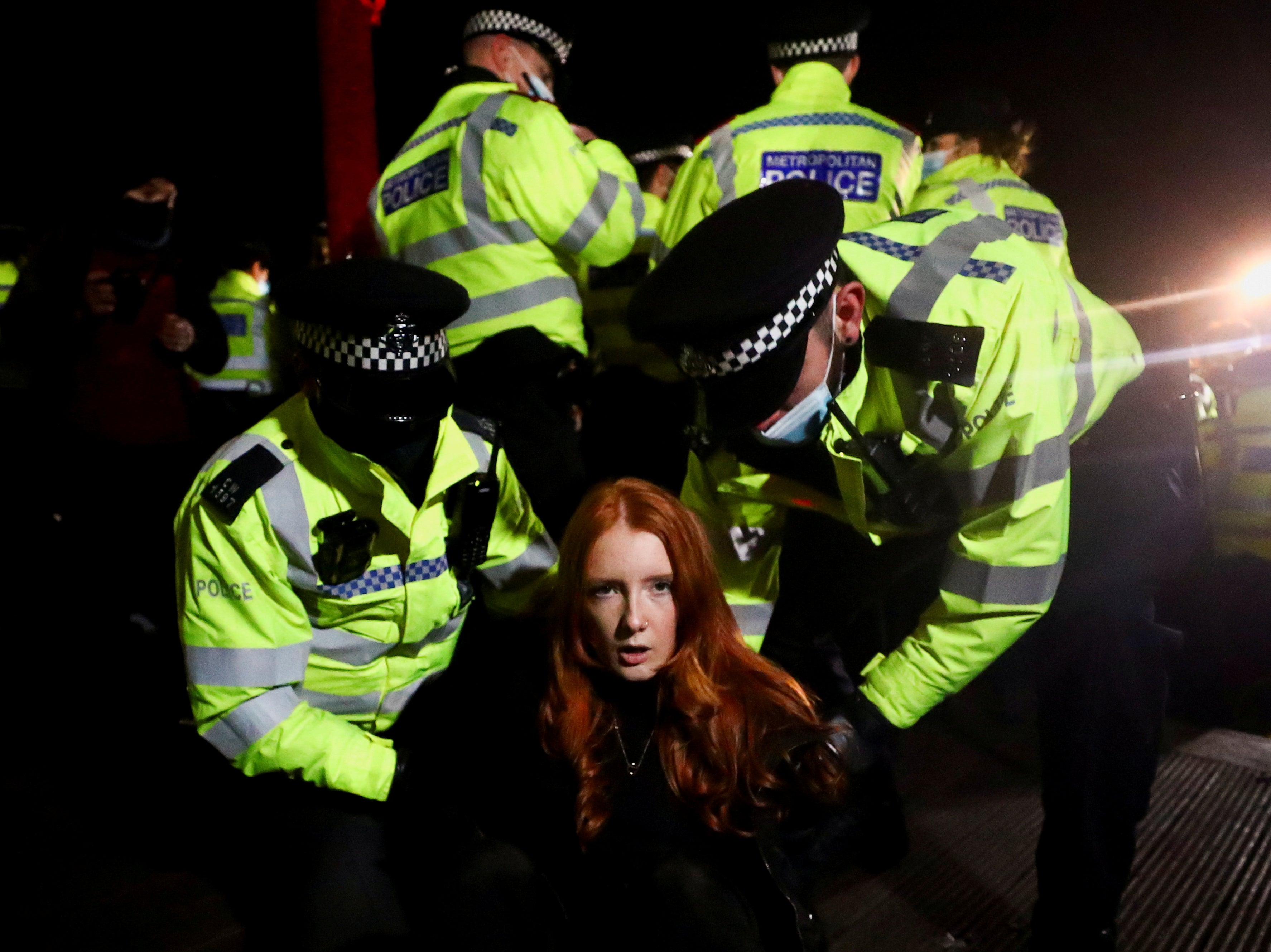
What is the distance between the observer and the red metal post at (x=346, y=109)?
3.32 meters

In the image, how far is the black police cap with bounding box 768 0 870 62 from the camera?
257cm

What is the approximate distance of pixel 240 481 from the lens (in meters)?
1.75

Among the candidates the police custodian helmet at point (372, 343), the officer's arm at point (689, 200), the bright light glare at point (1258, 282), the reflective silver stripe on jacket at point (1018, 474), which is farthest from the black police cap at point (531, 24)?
the bright light glare at point (1258, 282)

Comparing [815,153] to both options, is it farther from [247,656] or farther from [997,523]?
[247,656]

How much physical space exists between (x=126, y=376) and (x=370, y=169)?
1.25 meters

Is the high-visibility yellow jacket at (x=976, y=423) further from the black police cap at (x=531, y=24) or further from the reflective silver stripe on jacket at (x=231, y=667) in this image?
the black police cap at (x=531, y=24)

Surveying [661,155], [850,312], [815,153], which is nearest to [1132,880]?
[850,312]

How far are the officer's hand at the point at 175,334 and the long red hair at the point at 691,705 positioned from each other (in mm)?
1974

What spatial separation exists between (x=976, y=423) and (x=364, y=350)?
124 cm

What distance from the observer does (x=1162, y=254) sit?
3.56 meters

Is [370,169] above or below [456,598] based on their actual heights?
above

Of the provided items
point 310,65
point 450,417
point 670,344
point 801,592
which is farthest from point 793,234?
point 310,65

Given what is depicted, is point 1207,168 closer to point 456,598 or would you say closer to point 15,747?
point 456,598

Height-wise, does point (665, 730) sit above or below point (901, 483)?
below
